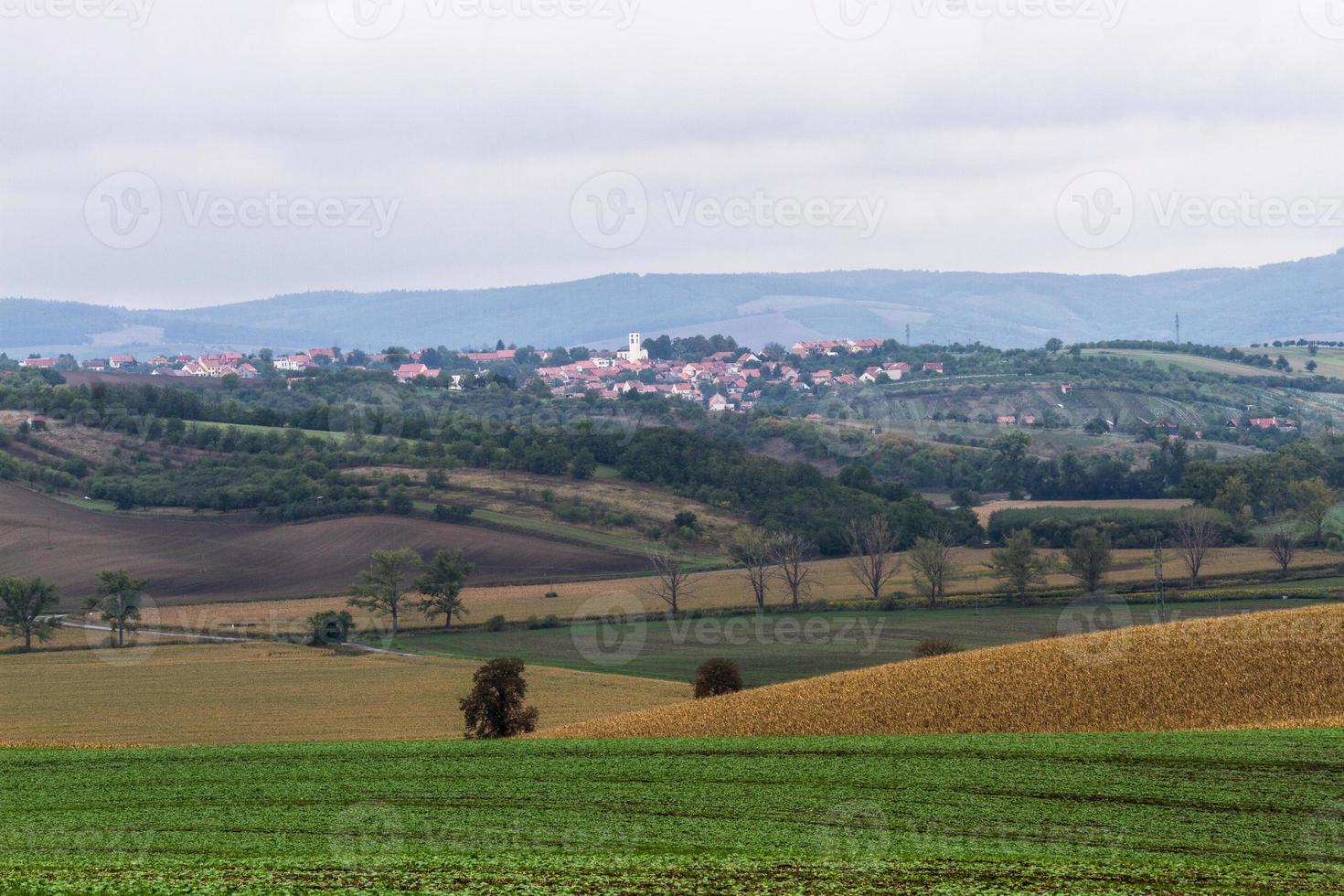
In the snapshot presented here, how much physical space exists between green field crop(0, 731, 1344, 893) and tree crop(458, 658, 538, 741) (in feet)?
19.6

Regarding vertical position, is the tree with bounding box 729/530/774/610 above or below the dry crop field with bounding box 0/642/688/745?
above

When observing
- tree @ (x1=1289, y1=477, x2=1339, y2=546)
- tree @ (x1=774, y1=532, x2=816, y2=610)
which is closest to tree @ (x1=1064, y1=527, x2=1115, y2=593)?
tree @ (x1=774, y1=532, x2=816, y2=610)

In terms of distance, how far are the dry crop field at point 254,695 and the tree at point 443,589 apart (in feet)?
27.9

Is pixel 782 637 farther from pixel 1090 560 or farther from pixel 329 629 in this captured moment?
pixel 329 629

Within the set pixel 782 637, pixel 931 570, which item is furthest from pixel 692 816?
pixel 931 570

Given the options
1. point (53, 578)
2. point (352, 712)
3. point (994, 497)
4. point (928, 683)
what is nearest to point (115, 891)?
point (928, 683)

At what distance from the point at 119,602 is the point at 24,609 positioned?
15.3 feet

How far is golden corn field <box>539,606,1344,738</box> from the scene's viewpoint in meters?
28.2

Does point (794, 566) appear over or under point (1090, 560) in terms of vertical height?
under

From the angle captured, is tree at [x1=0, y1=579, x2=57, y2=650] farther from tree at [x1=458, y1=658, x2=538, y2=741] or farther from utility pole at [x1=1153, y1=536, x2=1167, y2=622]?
utility pole at [x1=1153, y1=536, x2=1167, y2=622]

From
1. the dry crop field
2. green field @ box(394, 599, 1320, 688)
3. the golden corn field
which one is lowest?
green field @ box(394, 599, 1320, 688)

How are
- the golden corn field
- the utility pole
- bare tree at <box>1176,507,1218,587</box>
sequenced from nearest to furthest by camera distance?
the golden corn field
the utility pole
bare tree at <box>1176,507,1218,587</box>

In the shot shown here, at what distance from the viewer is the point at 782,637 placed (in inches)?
2264

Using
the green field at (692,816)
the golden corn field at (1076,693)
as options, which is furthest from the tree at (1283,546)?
the green field at (692,816)
